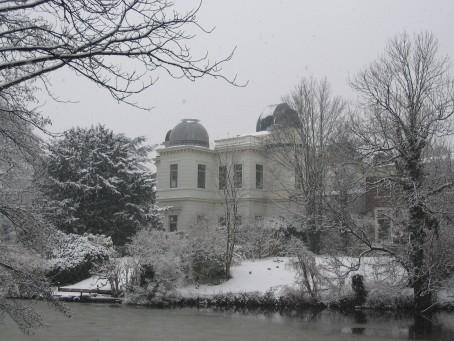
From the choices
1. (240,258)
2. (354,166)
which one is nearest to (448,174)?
(354,166)

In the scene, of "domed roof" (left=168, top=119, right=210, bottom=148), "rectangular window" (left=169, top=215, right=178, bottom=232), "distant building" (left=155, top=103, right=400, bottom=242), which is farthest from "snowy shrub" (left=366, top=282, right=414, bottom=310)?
"domed roof" (left=168, top=119, right=210, bottom=148)

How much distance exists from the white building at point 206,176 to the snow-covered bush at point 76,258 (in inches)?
446

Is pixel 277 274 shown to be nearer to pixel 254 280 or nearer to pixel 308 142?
pixel 254 280

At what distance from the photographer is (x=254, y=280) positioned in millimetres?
24172

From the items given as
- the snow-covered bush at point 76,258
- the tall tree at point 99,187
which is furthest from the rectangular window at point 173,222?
the snow-covered bush at point 76,258

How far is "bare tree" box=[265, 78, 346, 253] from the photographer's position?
1155 inches

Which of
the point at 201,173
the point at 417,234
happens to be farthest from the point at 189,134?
the point at 417,234

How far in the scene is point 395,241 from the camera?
20.9m

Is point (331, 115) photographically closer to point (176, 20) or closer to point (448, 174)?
point (448, 174)

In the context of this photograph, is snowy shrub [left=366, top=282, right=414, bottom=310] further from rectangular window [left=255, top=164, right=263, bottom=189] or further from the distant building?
rectangular window [left=255, top=164, right=263, bottom=189]

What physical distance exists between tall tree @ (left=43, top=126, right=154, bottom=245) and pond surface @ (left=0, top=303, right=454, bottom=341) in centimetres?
997

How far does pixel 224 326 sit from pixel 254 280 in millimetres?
7369

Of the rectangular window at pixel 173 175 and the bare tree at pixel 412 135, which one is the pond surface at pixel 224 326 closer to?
the bare tree at pixel 412 135

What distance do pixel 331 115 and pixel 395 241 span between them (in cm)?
1127
